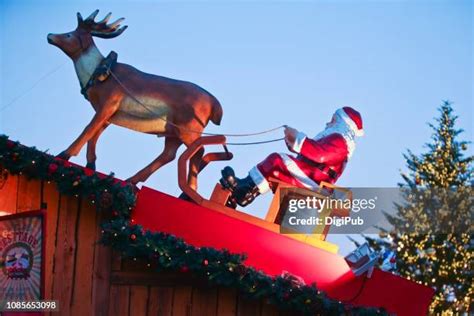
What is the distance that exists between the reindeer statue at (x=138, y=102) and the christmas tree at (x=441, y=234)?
10186mm

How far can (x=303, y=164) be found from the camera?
8281mm

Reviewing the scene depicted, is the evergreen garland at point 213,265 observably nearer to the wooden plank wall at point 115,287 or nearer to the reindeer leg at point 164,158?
the wooden plank wall at point 115,287

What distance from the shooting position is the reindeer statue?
337 inches

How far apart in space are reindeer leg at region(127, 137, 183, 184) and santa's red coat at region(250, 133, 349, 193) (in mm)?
850

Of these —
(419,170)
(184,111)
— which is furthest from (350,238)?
(184,111)

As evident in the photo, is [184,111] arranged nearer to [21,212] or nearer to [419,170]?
[21,212]

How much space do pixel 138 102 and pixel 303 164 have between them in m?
1.65

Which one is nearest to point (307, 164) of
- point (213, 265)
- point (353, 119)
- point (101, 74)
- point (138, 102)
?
point (353, 119)

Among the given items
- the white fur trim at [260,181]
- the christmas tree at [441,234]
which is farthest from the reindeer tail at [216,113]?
the christmas tree at [441,234]

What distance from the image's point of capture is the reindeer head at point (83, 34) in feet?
28.7

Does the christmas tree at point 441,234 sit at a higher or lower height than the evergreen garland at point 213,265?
higher

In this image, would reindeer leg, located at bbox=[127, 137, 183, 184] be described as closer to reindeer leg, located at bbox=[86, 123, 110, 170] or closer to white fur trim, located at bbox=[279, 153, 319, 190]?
reindeer leg, located at bbox=[86, 123, 110, 170]

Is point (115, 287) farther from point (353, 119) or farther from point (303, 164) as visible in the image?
point (353, 119)

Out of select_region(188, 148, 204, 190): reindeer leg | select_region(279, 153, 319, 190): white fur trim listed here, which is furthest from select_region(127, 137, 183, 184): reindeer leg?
select_region(279, 153, 319, 190): white fur trim
